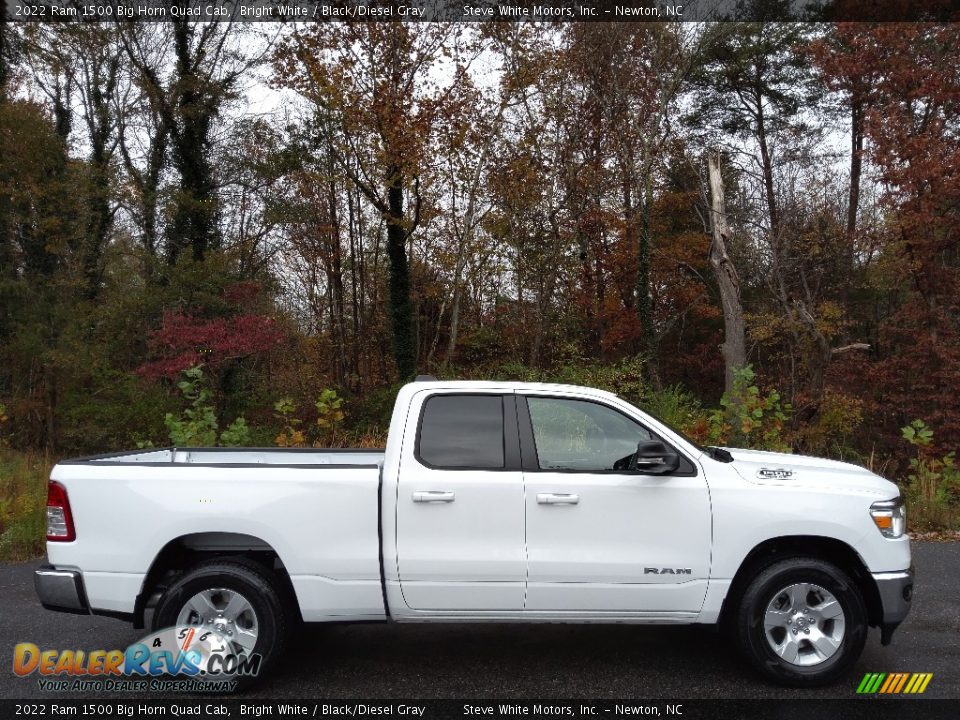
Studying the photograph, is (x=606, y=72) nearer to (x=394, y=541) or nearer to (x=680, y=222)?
(x=680, y=222)

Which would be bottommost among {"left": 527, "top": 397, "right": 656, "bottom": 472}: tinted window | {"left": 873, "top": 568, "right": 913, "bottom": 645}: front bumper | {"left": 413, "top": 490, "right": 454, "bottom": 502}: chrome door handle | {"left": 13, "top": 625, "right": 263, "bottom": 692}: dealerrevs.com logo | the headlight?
{"left": 13, "top": 625, "right": 263, "bottom": 692}: dealerrevs.com logo

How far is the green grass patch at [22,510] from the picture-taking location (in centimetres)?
798

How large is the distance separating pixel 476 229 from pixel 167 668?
1928cm

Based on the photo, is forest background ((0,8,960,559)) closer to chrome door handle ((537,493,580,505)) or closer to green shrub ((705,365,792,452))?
green shrub ((705,365,792,452))

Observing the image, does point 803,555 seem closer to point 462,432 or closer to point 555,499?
point 555,499

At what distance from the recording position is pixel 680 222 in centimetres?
2627

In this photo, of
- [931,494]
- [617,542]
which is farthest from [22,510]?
[931,494]

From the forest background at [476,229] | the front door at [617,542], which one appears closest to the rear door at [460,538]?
the front door at [617,542]

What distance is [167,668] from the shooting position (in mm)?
4520

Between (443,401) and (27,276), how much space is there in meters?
21.8

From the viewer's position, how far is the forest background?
18312mm

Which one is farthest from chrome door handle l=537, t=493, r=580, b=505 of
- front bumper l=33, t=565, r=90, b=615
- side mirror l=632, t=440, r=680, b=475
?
front bumper l=33, t=565, r=90, b=615

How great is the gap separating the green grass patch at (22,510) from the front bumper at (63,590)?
4102 millimetres

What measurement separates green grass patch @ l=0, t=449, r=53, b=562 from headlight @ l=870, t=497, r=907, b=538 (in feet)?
26.4
